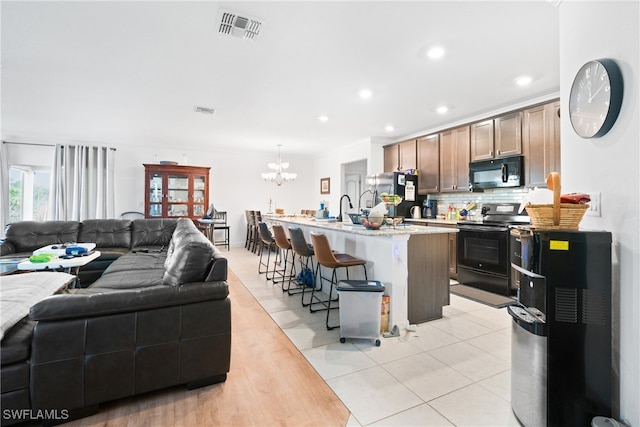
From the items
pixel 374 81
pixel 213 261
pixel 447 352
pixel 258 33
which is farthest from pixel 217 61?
pixel 447 352

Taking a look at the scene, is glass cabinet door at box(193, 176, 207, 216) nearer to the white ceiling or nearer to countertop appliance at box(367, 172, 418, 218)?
the white ceiling

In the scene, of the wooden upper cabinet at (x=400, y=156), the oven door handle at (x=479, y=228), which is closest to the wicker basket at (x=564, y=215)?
the oven door handle at (x=479, y=228)

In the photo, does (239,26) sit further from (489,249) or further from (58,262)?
(489,249)

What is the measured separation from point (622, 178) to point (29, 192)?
9169mm

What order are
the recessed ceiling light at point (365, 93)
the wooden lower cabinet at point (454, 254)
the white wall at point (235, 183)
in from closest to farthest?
the recessed ceiling light at point (365, 93) < the wooden lower cabinet at point (454, 254) < the white wall at point (235, 183)

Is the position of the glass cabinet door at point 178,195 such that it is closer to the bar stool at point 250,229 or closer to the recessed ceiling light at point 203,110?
the bar stool at point 250,229

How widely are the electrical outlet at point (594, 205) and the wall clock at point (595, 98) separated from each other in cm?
30

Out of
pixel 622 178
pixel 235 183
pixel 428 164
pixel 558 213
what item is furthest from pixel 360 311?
pixel 235 183

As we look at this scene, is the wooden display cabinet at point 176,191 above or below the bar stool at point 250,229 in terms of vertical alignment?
above

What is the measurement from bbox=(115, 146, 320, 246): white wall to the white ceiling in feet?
5.90

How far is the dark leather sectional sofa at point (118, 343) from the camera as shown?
1.45m

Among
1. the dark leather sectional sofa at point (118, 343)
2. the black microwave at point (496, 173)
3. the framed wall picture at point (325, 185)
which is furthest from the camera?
the framed wall picture at point (325, 185)

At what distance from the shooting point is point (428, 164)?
17.5 feet

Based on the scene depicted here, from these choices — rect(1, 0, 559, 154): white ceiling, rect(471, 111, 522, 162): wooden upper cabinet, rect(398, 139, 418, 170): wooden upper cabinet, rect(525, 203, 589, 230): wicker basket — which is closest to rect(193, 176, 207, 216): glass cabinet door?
rect(1, 0, 559, 154): white ceiling
